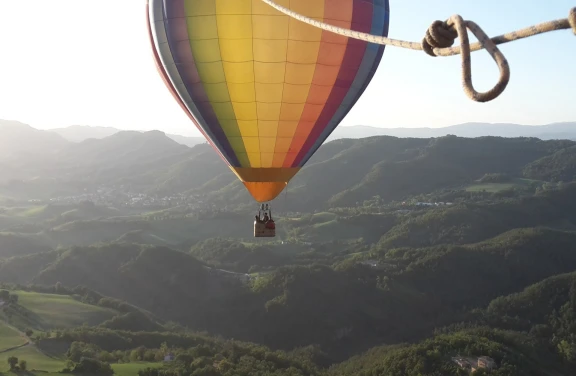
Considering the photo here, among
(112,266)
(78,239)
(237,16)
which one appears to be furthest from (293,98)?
(78,239)

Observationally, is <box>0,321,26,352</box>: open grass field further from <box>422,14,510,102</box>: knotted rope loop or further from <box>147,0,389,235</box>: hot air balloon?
<box>422,14,510,102</box>: knotted rope loop

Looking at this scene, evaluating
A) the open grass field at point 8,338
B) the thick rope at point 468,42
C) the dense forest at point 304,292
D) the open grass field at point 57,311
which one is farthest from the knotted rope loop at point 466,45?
the open grass field at point 57,311

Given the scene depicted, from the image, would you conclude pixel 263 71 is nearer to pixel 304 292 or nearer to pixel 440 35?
pixel 440 35

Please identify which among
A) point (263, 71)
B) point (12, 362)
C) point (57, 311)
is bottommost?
point (57, 311)

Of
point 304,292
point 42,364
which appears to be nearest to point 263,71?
point 42,364

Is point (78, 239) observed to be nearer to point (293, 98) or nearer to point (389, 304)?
point (389, 304)

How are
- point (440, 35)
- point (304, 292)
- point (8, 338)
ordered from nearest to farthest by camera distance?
point (440, 35), point (8, 338), point (304, 292)

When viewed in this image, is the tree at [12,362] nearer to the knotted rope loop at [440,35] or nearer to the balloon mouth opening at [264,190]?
the balloon mouth opening at [264,190]
